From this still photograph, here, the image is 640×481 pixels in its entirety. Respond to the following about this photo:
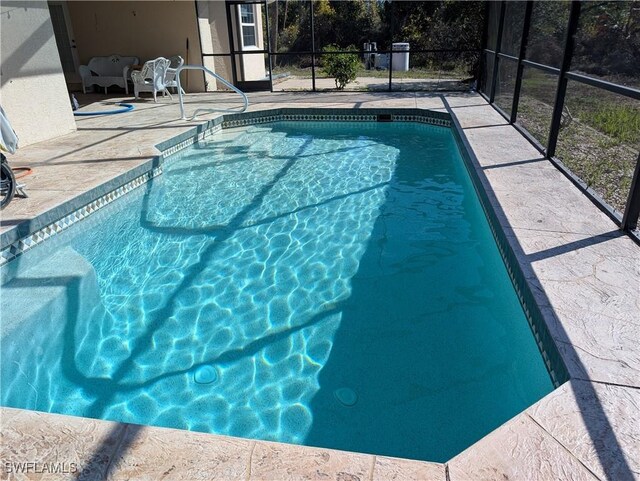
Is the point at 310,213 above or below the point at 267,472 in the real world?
below

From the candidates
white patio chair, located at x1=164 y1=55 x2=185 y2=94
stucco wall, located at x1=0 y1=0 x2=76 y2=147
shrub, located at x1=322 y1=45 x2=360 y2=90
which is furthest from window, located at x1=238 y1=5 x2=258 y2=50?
stucco wall, located at x1=0 y1=0 x2=76 y2=147

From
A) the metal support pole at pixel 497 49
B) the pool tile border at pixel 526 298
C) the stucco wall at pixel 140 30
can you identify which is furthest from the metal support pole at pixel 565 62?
the stucco wall at pixel 140 30

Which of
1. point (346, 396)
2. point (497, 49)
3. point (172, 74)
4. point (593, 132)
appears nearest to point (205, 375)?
point (346, 396)

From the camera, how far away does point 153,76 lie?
8898 millimetres

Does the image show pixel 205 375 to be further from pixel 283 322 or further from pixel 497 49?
pixel 497 49

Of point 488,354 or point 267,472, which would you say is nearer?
point 267,472

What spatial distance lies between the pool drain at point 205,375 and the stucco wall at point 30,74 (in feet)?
15.6

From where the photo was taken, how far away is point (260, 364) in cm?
254

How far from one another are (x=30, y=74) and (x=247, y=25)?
7.16m

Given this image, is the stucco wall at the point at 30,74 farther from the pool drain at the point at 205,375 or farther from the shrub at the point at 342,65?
the shrub at the point at 342,65

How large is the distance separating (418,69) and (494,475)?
16.1m

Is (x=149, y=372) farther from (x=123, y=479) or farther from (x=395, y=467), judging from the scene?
(x=395, y=467)

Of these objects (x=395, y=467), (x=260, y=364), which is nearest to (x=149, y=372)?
(x=260, y=364)

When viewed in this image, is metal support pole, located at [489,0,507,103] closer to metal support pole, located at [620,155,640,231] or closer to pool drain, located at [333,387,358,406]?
metal support pole, located at [620,155,640,231]
